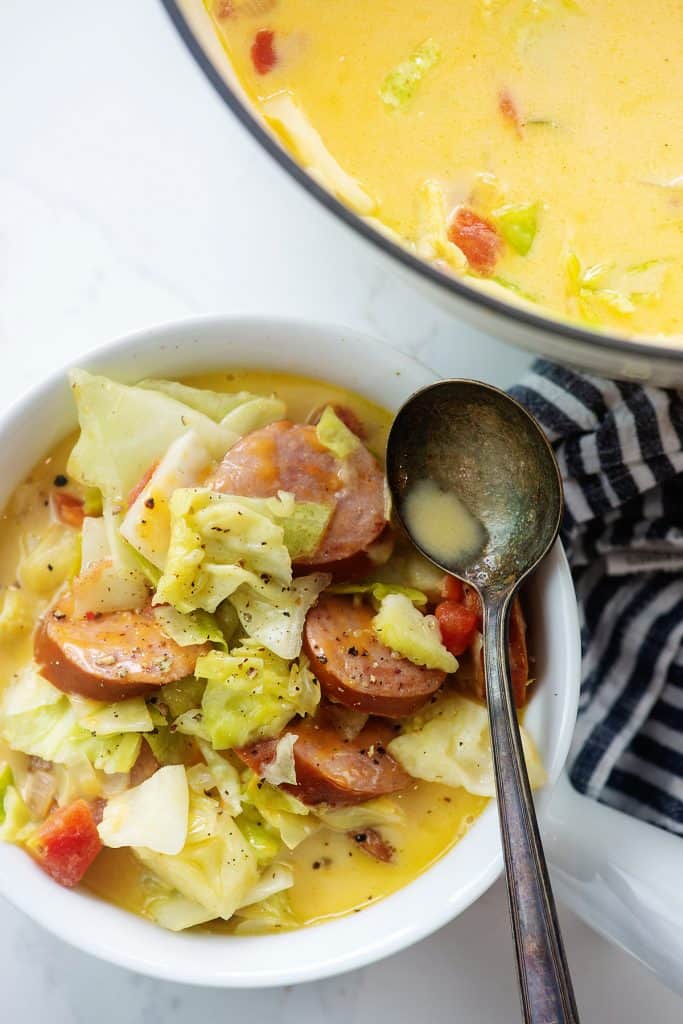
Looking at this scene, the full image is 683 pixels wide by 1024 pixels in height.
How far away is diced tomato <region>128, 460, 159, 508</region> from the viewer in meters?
1.48

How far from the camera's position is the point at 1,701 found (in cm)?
154

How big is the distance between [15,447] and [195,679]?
1.25ft

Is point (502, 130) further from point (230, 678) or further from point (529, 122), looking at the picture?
point (230, 678)

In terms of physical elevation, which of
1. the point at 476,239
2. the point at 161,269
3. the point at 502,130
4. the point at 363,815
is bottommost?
the point at 363,815

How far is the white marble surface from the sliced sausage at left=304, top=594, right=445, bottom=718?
40cm

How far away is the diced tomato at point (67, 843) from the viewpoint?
4.80 ft

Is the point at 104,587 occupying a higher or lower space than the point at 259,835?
higher

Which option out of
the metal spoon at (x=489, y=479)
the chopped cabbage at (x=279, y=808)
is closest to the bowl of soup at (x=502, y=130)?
the metal spoon at (x=489, y=479)

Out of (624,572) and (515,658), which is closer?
(515,658)

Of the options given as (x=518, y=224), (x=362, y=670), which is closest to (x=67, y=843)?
(x=362, y=670)

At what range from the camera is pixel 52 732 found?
1.50 metres

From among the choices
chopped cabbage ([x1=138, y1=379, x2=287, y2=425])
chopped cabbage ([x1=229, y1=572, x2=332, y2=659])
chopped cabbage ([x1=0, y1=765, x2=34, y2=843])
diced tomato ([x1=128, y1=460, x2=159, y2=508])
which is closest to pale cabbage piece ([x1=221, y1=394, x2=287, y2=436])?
chopped cabbage ([x1=138, y1=379, x2=287, y2=425])

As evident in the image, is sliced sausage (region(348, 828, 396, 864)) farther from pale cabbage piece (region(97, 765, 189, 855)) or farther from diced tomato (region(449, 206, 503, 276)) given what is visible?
diced tomato (region(449, 206, 503, 276))

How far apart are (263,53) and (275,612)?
666mm
